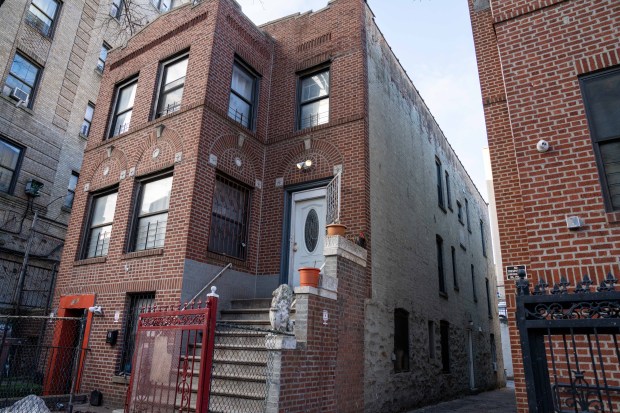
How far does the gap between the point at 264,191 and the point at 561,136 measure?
6870 mm

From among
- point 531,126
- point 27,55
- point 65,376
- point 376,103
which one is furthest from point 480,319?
point 27,55

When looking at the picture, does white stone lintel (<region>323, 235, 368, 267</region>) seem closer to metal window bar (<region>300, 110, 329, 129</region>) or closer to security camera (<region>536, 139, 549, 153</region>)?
security camera (<region>536, 139, 549, 153</region>)

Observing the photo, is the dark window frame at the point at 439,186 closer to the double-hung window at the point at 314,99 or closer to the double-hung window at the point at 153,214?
the double-hung window at the point at 314,99

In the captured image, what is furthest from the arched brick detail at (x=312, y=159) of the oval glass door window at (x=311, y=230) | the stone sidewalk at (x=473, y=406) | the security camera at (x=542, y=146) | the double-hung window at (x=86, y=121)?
the double-hung window at (x=86, y=121)

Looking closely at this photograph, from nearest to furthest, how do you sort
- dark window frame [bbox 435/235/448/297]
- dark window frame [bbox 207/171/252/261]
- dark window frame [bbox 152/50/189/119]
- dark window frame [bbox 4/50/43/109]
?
dark window frame [bbox 207/171/252/261], dark window frame [bbox 152/50/189/119], dark window frame [bbox 435/235/448/297], dark window frame [bbox 4/50/43/109]

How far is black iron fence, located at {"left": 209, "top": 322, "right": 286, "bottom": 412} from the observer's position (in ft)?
18.9

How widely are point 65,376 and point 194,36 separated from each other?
877cm

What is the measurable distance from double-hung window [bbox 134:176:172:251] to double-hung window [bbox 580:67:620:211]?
7901 millimetres

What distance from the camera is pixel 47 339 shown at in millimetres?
10477

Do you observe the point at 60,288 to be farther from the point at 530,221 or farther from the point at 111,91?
the point at 530,221

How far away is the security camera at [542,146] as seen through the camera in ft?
18.2

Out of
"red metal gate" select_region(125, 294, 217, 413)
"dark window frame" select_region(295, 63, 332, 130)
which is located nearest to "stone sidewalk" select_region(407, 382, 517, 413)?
"red metal gate" select_region(125, 294, 217, 413)

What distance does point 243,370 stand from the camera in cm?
648

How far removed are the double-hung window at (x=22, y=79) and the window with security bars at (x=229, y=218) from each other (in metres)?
10.3
